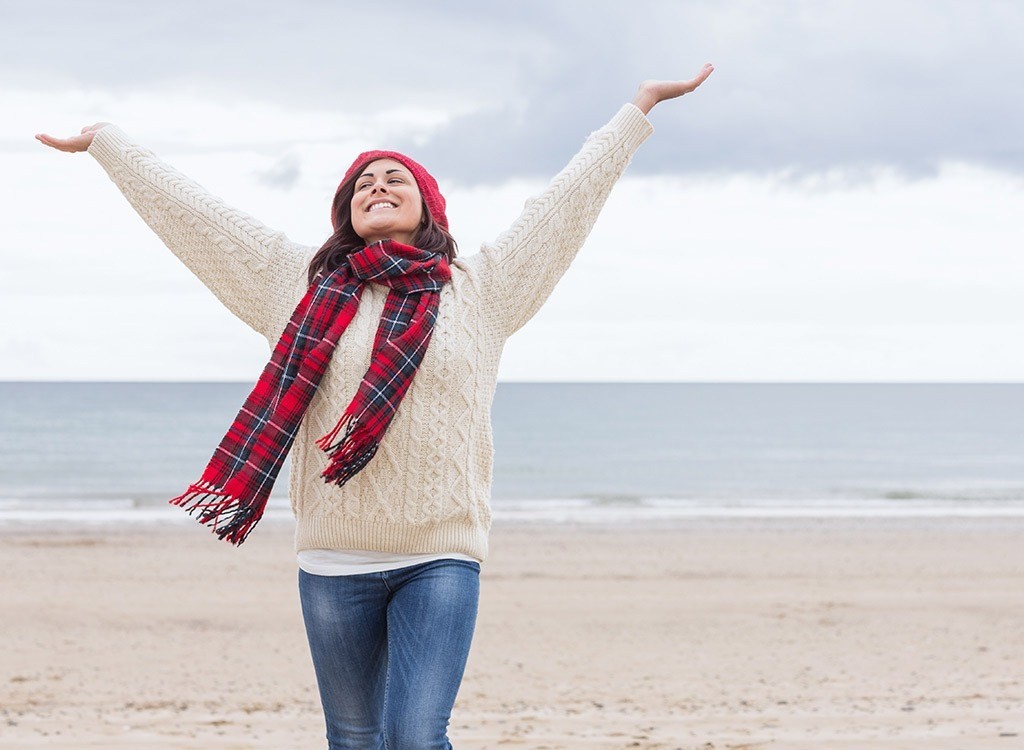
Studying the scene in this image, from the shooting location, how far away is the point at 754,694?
20.4 ft

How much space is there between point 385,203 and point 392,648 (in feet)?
3.46

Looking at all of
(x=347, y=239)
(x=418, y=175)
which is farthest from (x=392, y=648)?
(x=418, y=175)

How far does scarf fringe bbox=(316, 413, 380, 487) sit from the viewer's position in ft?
8.00

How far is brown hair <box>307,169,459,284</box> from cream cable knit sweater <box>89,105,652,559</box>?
60mm

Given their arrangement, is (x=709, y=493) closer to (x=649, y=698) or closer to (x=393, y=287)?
(x=649, y=698)

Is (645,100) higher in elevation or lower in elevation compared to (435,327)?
higher

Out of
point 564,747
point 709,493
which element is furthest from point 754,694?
point 709,493

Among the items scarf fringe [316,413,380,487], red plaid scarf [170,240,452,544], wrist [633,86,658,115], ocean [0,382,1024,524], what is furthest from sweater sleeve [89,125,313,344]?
ocean [0,382,1024,524]

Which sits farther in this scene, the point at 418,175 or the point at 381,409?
the point at 418,175

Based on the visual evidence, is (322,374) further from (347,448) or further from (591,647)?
(591,647)

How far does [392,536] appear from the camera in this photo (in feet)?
8.34

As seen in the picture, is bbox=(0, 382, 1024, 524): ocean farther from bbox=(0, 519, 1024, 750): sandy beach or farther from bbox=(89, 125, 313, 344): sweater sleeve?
bbox=(89, 125, 313, 344): sweater sleeve

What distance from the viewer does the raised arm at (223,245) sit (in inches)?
110

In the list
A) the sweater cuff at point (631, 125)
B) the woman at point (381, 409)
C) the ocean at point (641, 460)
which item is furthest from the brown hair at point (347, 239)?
the ocean at point (641, 460)
